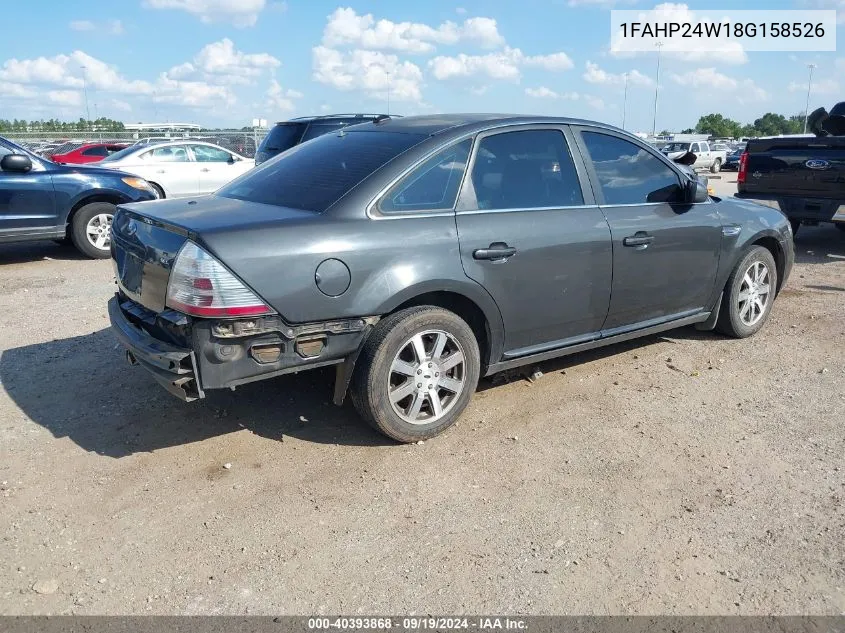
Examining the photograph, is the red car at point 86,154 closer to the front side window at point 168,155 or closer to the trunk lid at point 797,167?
the front side window at point 168,155

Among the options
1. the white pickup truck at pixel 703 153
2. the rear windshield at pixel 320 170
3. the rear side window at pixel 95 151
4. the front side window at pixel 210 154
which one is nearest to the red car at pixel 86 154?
the rear side window at pixel 95 151

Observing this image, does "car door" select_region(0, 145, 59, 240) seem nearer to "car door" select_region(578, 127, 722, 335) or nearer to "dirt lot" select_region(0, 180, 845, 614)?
"dirt lot" select_region(0, 180, 845, 614)

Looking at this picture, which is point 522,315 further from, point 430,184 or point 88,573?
point 88,573

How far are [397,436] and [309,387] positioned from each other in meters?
1.01

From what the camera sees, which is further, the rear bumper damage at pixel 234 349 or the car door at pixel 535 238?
the car door at pixel 535 238

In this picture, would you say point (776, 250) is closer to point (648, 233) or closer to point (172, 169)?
point (648, 233)

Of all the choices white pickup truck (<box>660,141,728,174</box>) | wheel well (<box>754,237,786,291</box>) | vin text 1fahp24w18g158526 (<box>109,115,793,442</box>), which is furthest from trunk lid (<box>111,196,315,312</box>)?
white pickup truck (<box>660,141,728,174</box>)

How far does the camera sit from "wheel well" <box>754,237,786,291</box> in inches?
225

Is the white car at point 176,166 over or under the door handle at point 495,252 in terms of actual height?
over

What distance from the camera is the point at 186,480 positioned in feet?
11.5

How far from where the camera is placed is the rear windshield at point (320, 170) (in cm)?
379

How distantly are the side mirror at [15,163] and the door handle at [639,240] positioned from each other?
6.99 meters

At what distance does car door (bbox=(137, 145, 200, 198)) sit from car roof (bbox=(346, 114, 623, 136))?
8.88 metres

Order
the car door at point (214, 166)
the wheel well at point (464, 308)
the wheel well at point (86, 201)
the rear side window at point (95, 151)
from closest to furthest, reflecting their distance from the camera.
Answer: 1. the wheel well at point (464, 308)
2. the wheel well at point (86, 201)
3. the car door at point (214, 166)
4. the rear side window at point (95, 151)
